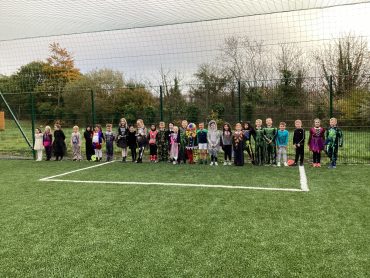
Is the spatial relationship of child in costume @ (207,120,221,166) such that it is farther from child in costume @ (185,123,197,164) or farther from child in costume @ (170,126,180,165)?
child in costume @ (170,126,180,165)

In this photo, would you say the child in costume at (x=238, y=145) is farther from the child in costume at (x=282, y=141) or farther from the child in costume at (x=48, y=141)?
the child in costume at (x=48, y=141)

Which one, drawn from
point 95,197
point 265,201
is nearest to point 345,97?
point 265,201

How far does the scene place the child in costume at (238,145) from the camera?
9.45 meters

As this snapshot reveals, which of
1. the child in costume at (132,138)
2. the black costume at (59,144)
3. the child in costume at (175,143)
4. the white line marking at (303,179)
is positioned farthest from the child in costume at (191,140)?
the black costume at (59,144)

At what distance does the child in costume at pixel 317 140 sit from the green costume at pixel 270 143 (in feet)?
3.22

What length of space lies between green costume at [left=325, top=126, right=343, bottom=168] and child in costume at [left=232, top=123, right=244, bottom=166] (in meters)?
2.28

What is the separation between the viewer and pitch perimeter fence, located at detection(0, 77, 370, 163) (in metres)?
9.84

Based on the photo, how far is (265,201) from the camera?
5539mm

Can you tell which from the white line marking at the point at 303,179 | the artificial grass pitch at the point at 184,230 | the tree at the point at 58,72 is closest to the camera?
the artificial grass pitch at the point at 184,230

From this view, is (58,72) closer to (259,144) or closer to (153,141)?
(153,141)

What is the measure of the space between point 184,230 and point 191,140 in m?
5.87

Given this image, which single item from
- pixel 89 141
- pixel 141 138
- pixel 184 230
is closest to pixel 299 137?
pixel 141 138

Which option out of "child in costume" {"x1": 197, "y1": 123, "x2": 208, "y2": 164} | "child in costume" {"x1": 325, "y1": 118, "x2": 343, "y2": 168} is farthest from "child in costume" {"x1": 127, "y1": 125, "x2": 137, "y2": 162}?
"child in costume" {"x1": 325, "y1": 118, "x2": 343, "y2": 168}

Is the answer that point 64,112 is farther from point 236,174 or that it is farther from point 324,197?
point 324,197
